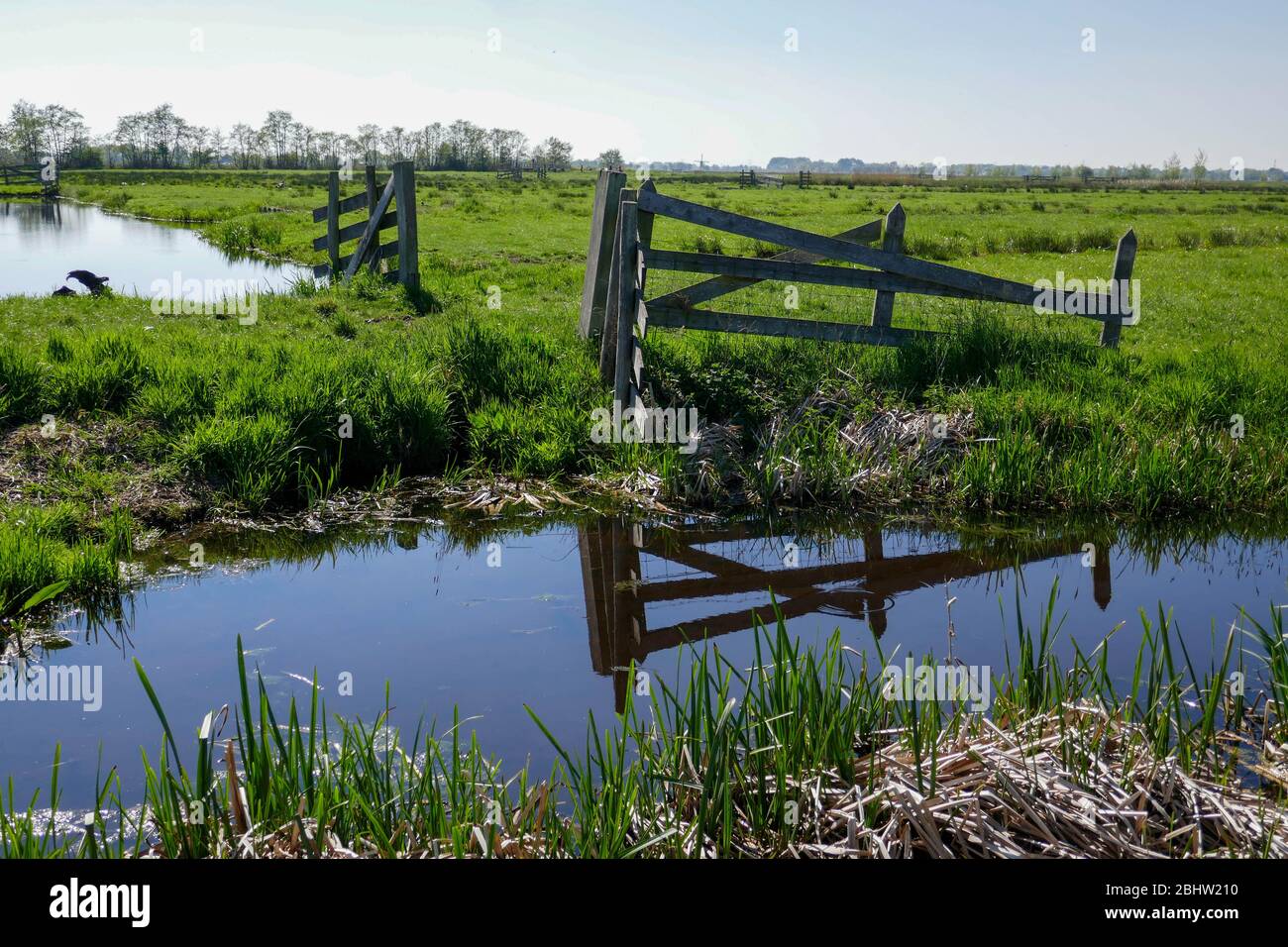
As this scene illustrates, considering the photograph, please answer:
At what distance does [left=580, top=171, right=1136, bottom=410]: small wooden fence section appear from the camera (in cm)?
1028

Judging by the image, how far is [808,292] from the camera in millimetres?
18109

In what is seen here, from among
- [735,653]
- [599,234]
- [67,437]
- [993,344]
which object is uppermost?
[599,234]

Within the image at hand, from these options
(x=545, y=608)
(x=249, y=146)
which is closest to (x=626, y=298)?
(x=545, y=608)

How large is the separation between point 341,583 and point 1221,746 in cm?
548

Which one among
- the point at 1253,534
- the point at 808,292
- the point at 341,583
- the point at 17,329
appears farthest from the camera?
the point at 808,292

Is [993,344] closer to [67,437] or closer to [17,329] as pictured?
[67,437]

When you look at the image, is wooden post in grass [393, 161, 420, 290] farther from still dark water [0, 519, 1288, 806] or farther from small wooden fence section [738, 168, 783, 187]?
small wooden fence section [738, 168, 783, 187]

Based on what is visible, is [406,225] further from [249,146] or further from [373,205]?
[249,146]

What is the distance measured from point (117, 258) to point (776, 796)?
26.7 m

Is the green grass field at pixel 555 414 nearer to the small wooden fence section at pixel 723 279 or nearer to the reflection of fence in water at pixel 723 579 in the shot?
the small wooden fence section at pixel 723 279

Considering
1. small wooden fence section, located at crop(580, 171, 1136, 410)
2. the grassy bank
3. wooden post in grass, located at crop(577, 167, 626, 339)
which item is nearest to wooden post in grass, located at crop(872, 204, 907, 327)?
small wooden fence section, located at crop(580, 171, 1136, 410)

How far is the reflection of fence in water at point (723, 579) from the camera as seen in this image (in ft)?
21.6

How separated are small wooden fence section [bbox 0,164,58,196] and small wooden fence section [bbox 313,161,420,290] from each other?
178 feet
